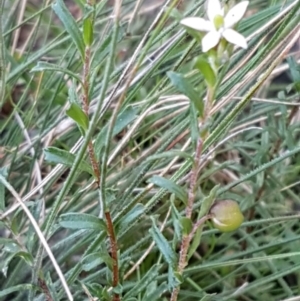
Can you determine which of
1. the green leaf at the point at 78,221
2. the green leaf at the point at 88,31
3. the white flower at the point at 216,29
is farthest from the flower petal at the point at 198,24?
the green leaf at the point at 78,221

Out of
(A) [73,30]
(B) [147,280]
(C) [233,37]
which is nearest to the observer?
(C) [233,37]

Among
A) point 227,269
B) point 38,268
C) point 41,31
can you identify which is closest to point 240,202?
point 227,269

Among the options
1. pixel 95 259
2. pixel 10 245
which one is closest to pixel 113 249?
pixel 95 259

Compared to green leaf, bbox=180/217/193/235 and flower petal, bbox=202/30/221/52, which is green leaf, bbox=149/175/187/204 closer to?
green leaf, bbox=180/217/193/235

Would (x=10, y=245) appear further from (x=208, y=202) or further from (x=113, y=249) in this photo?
(x=208, y=202)

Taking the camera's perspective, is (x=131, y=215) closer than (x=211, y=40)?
No

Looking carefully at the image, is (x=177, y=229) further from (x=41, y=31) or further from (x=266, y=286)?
(x=41, y=31)
